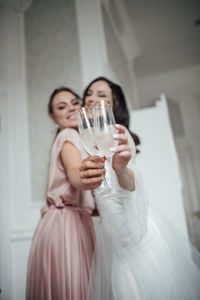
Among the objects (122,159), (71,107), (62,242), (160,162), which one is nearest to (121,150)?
(122,159)

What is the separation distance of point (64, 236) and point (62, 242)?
0.06 feet

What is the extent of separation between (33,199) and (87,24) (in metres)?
1.08

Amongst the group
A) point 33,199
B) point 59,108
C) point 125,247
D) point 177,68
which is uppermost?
point 177,68

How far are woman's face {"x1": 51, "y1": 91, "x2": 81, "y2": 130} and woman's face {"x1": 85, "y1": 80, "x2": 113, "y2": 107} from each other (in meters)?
0.07

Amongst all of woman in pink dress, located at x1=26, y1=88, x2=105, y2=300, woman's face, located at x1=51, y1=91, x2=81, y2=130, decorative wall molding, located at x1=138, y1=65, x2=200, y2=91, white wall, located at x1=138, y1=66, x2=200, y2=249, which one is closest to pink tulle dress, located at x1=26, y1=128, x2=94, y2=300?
woman in pink dress, located at x1=26, y1=88, x2=105, y2=300

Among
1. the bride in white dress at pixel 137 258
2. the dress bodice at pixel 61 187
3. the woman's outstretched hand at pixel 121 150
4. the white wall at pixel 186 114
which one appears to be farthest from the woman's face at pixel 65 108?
the white wall at pixel 186 114

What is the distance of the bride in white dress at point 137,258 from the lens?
0.59 m

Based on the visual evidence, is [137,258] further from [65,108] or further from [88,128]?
[65,108]

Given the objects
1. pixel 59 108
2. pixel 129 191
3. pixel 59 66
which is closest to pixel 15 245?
pixel 59 108

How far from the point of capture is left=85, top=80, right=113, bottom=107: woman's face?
3.01 ft

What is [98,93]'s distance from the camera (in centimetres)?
92

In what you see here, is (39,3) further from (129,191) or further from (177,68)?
(177,68)

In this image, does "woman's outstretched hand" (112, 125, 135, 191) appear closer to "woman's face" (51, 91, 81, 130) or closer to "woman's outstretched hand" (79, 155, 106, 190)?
"woman's outstretched hand" (79, 155, 106, 190)

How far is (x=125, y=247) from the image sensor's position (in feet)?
2.10
